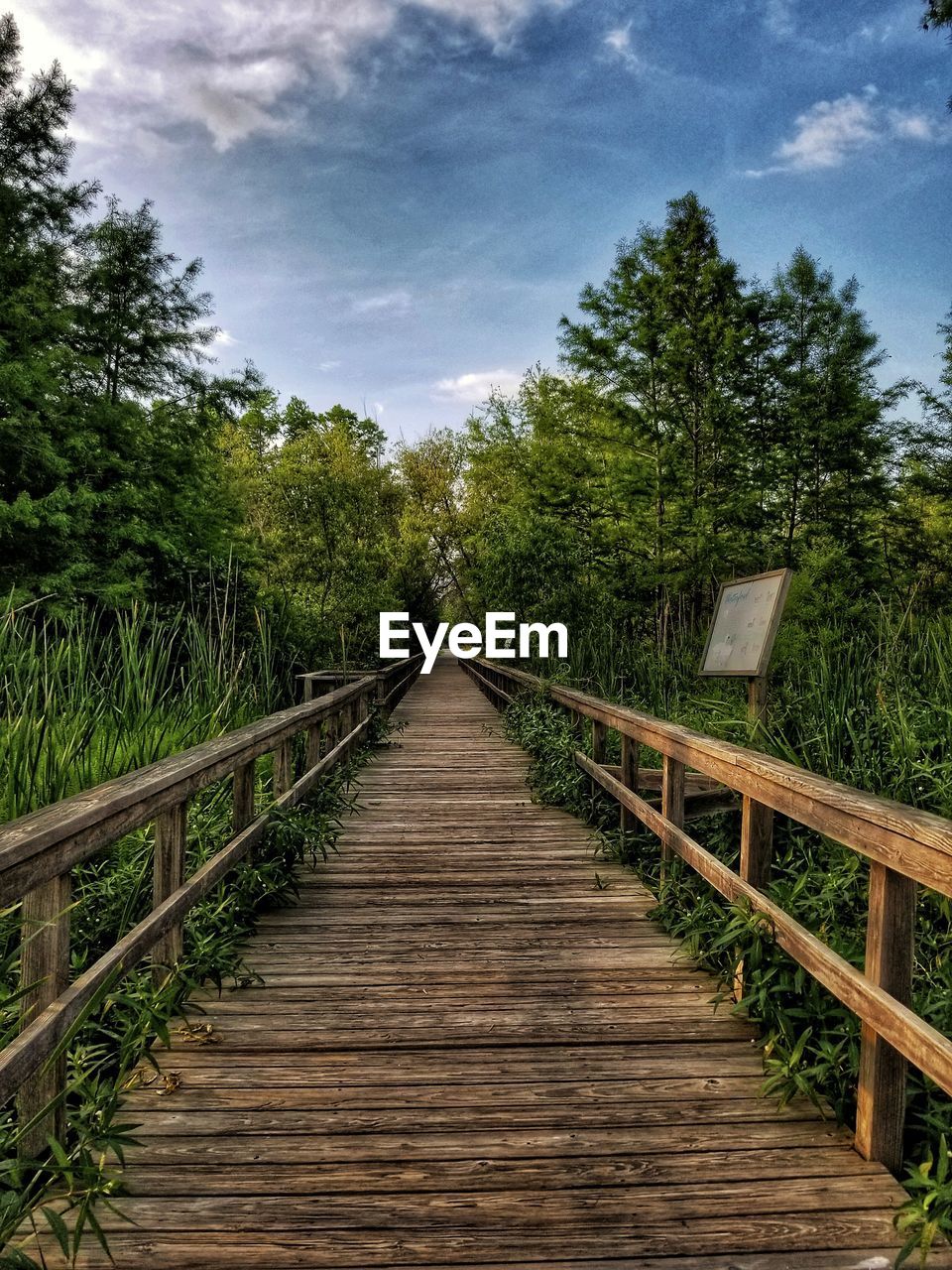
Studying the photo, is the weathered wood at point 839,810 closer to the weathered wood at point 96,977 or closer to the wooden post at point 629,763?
the wooden post at point 629,763

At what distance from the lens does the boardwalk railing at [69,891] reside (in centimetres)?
151

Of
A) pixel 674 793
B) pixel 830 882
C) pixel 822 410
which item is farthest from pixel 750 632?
pixel 822 410

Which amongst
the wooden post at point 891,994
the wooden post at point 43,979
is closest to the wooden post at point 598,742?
the wooden post at point 891,994

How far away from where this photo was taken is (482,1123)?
1884 mm

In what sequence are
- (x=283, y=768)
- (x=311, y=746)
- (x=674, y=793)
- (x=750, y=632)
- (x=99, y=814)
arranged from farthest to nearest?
(x=311, y=746)
(x=750, y=632)
(x=283, y=768)
(x=674, y=793)
(x=99, y=814)

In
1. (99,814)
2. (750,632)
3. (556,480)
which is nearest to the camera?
(99,814)

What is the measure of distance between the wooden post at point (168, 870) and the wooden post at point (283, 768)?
4.87ft

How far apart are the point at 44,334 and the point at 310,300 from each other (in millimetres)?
12424

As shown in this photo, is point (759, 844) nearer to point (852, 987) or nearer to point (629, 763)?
point (852, 987)

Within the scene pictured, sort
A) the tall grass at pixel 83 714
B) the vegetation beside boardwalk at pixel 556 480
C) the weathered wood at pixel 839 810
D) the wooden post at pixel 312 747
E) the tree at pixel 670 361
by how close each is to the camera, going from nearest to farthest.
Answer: the weathered wood at pixel 839 810
the tall grass at pixel 83 714
the wooden post at pixel 312 747
the vegetation beside boardwalk at pixel 556 480
the tree at pixel 670 361

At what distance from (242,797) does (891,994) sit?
269 centimetres

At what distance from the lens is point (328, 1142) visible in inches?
70.9

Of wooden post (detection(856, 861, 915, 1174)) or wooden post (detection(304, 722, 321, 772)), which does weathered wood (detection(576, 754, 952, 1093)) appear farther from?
wooden post (detection(304, 722, 321, 772))

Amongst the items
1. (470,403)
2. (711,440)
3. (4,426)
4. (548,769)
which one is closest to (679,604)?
(711,440)
